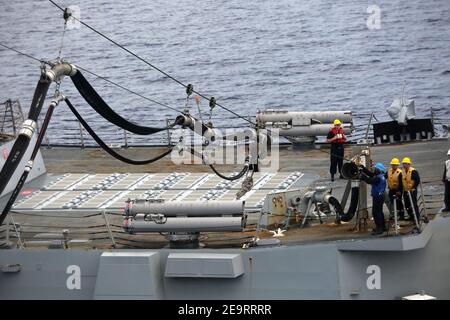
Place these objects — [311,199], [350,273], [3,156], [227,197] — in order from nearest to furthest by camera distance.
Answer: [350,273] → [311,199] → [227,197] → [3,156]

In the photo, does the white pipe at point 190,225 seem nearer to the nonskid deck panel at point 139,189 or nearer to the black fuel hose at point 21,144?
the black fuel hose at point 21,144

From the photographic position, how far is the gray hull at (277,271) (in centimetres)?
2466

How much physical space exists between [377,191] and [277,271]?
2637 mm

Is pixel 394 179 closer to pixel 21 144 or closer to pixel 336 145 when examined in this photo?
pixel 336 145

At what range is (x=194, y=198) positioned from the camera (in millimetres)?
29828

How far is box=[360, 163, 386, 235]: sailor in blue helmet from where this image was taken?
2502cm

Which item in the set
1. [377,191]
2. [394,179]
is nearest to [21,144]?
[377,191]

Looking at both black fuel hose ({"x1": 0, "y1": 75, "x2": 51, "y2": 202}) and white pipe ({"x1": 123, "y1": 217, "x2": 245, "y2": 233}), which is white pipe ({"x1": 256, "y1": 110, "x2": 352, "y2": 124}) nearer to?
white pipe ({"x1": 123, "y1": 217, "x2": 245, "y2": 233})

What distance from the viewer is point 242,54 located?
7888 centimetres

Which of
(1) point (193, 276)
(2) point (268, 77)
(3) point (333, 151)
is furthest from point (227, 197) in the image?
(2) point (268, 77)

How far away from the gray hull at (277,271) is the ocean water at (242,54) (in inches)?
1036

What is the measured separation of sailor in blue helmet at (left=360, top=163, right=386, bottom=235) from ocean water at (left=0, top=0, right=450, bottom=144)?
88.4 feet

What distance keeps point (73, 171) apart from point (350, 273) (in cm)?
1154
